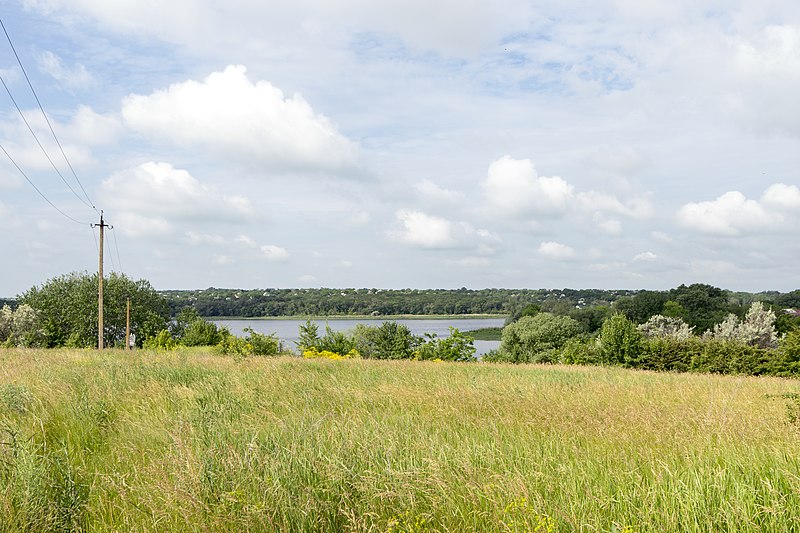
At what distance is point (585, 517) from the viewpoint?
3.72 meters

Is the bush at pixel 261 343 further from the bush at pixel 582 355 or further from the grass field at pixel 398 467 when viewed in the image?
the grass field at pixel 398 467

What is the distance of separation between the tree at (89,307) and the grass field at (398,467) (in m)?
59.3

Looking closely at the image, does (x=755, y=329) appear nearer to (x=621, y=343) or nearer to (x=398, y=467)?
(x=621, y=343)

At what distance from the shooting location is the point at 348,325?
180 feet

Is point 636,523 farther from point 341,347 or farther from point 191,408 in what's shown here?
point 341,347

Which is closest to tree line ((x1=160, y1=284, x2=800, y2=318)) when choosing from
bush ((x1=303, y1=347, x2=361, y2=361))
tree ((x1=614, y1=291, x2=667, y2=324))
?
tree ((x1=614, y1=291, x2=667, y2=324))

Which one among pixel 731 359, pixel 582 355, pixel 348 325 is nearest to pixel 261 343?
pixel 582 355

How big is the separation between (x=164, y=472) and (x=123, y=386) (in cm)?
645

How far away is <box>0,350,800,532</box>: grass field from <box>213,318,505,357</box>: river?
21865 millimetres

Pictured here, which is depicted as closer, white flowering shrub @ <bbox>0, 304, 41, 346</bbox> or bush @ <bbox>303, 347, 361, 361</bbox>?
bush @ <bbox>303, 347, 361, 361</bbox>

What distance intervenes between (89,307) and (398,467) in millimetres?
67208

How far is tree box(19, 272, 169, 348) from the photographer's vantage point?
6228 cm

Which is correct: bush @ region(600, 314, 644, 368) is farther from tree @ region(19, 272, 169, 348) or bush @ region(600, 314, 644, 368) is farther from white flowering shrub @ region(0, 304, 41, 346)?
white flowering shrub @ region(0, 304, 41, 346)

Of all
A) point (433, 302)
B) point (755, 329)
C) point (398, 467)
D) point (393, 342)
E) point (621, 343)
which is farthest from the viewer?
point (433, 302)
